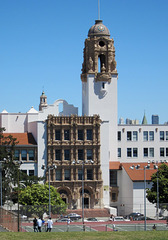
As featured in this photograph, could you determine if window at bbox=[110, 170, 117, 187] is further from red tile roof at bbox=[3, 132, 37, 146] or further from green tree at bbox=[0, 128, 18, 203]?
green tree at bbox=[0, 128, 18, 203]

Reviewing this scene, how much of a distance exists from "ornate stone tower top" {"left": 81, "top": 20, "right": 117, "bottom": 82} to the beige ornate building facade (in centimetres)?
1164

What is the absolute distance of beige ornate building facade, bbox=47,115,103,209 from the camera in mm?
107125

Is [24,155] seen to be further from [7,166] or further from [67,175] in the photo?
[7,166]

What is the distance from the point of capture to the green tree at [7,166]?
94.7 metres

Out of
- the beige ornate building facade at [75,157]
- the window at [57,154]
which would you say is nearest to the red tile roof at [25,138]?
the beige ornate building facade at [75,157]

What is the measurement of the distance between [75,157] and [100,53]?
73.0ft

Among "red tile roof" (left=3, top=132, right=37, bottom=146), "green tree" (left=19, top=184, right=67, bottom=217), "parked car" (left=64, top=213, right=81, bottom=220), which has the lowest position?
"parked car" (left=64, top=213, right=81, bottom=220)

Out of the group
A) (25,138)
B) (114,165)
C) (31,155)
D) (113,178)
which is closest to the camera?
(31,155)

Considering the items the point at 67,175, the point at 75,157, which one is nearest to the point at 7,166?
the point at 67,175

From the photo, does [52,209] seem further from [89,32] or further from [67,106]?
[89,32]

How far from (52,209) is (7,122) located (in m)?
35.5

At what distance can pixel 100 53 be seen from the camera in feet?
381

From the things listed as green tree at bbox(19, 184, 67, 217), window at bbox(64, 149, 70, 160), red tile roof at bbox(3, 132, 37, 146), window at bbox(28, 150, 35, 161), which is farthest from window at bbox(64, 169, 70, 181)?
green tree at bbox(19, 184, 67, 217)

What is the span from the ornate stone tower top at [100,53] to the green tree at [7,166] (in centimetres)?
2267
